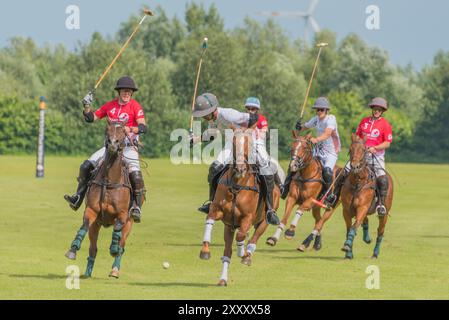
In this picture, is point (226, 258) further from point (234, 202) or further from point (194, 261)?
point (194, 261)

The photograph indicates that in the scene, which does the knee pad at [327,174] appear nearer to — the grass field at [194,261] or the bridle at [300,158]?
the bridle at [300,158]

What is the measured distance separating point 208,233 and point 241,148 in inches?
52.3

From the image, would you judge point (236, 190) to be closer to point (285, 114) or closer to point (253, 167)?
point (253, 167)

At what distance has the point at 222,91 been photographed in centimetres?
9219

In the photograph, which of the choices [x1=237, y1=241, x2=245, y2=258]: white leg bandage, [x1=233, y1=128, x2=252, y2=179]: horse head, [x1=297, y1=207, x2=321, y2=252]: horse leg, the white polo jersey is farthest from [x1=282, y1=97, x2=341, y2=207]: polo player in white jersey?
[x1=233, y1=128, x2=252, y2=179]: horse head

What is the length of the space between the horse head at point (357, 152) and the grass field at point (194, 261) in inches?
71.7

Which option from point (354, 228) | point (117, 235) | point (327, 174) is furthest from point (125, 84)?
point (327, 174)

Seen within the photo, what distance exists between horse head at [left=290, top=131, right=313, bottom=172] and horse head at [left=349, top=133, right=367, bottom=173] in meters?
1.87

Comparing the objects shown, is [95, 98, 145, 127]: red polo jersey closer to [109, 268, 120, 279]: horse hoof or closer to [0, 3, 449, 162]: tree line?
[109, 268, 120, 279]: horse hoof

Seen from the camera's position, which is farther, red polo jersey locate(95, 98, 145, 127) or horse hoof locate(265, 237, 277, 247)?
horse hoof locate(265, 237, 277, 247)

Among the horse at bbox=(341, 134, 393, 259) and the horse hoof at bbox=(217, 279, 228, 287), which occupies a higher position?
the horse at bbox=(341, 134, 393, 259)

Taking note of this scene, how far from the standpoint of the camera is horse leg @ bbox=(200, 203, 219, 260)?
15109mm

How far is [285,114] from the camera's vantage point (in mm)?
88062
